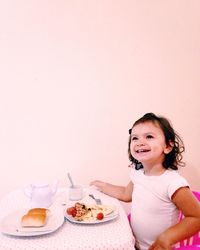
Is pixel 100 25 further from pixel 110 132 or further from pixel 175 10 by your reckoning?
pixel 110 132

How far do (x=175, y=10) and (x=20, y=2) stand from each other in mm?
761

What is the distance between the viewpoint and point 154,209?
3.51 feet

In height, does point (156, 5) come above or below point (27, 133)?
above

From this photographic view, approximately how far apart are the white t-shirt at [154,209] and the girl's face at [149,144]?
3.0 inches

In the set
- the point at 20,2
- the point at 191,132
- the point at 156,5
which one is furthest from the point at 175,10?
the point at 20,2

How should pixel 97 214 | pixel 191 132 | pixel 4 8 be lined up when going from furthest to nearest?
pixel 191 132, pixel 4 8, pixel 97 214

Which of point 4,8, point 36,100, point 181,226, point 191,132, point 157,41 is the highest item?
point 4,8

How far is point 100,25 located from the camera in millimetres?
1365

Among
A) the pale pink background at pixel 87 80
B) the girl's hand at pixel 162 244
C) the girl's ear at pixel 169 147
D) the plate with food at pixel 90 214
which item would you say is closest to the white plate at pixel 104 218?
the plate with food at pixel 90 214

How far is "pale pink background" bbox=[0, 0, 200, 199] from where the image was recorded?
52.9 inches

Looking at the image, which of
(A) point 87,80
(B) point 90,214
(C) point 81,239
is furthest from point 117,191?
(A) point 87,80

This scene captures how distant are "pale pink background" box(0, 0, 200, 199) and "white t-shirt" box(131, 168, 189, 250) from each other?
35 cm

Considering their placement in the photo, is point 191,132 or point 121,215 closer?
point 121,215

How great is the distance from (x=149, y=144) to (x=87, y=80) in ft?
1.59
